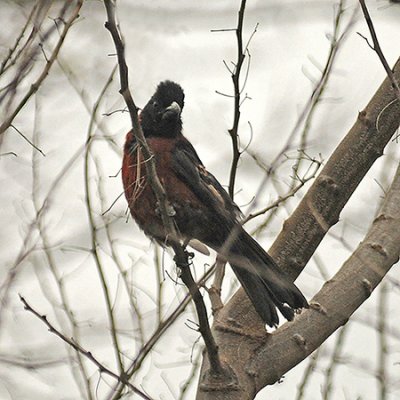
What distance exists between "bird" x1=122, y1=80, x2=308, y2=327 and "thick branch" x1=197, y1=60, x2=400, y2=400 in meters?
0.08

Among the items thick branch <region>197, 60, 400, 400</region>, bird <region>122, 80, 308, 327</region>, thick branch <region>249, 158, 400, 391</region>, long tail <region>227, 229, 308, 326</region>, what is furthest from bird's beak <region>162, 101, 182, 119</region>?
thick branch <region>249, 158, 400, 391</region>

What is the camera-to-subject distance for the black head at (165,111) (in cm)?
503

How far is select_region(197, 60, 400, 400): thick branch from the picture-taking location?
4145 millimetres

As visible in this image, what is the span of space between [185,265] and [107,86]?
3.90 feet

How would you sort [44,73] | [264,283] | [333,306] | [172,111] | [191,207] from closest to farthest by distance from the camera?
[44,73] → [333,306] → [264,283] → [191,207] → [172,111]

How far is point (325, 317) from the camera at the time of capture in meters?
4.02

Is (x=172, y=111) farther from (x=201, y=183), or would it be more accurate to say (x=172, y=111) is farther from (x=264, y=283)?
(x=264, y=283)

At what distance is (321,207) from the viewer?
Answer: 4.25 meters

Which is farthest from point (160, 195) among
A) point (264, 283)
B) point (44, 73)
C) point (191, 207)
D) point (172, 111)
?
point (172, 111)

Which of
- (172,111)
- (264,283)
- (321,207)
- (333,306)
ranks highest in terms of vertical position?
(172,111)

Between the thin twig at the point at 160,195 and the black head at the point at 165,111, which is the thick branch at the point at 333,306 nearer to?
the thin twig at the point at 160,195

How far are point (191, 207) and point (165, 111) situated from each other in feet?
1.90

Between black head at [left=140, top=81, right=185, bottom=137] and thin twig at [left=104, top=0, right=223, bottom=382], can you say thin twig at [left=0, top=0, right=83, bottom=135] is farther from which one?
black head at [left=140, top=81, right=185, bottom=137]

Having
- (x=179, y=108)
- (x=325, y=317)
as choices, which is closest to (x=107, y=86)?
(x=179, y=108)
